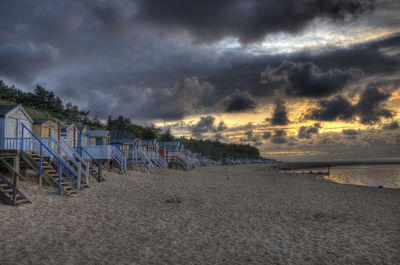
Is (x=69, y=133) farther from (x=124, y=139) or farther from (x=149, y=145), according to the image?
(x=149, y=145)

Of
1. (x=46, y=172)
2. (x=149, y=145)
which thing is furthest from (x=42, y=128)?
(x=149, y=145)

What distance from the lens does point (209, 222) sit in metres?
9.89

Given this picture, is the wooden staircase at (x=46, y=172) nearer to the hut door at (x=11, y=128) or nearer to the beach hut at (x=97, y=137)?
the hut door at (x=11, y=128)

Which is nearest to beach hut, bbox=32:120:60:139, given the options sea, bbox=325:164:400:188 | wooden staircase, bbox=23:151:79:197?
wooden staircase, bbox=23:151:79:197

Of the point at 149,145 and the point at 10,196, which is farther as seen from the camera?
the point at 149,145

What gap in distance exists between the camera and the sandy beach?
21.7 ft

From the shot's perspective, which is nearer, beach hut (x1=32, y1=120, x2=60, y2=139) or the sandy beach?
the sandy beach

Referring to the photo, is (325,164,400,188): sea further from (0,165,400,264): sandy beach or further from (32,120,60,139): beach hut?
(32,120,60,139): beach hut

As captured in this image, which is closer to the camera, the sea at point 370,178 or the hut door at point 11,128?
the hut door at point 11,128

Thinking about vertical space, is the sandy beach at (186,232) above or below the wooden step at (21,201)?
below

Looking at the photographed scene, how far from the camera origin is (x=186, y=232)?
859cm

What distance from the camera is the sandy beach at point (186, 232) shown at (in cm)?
661

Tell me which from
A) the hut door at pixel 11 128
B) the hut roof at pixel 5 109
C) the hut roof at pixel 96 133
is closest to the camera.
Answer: the hut roof at pixel 5 109

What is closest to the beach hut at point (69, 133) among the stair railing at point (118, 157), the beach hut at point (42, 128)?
the beach hut at point (42, 128)
